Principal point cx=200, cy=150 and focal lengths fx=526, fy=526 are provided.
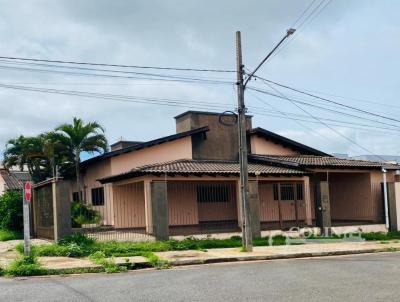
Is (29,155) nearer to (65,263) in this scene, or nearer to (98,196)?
(98,196)

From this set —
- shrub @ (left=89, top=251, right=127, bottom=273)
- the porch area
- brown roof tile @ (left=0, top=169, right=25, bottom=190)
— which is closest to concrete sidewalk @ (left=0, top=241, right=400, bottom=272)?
shrub @ (left=89, top=251, right=127, bottom=273)

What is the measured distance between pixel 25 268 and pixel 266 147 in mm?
17632

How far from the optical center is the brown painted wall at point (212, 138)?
25922 mm

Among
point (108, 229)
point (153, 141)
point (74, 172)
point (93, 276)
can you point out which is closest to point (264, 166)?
point (153, 141)

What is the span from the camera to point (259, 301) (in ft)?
27.0

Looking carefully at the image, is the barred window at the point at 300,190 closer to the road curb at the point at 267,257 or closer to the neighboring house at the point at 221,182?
the neighboring house at the point at 221,182

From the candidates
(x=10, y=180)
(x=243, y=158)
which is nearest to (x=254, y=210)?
(x=243, y=158)

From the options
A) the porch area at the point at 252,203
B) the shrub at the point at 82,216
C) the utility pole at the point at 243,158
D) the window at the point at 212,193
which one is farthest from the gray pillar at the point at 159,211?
the window at the point at 212,193

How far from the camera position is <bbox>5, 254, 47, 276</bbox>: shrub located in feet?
40.2

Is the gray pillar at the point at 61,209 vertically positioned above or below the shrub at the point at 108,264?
above

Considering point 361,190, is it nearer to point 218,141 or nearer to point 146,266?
point 218,141

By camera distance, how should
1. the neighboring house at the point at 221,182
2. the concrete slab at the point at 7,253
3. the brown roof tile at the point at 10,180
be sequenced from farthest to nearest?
the brown roof tile at the point at 10,180 → the neighboring house at the point at 221,182 → the concrete slab at the point at 7,253

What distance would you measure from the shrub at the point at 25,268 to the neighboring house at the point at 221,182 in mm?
8716

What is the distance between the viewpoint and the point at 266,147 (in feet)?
91.8
